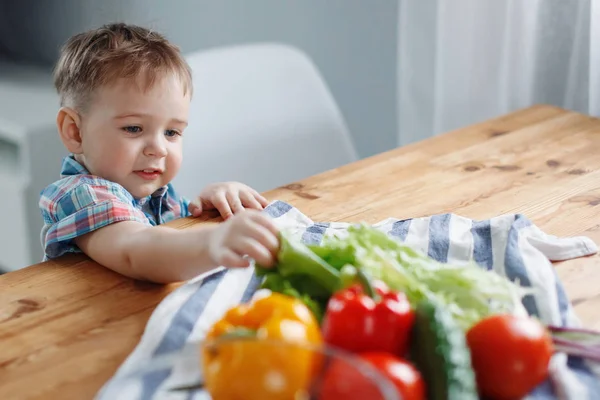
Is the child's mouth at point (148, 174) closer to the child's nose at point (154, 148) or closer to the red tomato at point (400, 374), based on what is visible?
the child's nose at point (154, 148)

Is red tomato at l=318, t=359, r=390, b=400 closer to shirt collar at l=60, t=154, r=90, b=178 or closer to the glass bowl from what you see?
the glass bowl

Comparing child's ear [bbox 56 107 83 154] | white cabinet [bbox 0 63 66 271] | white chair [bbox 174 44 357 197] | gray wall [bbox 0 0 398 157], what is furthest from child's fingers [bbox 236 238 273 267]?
white cabinet [bbox 0 63 66 271]

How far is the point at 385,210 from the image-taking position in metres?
1.30

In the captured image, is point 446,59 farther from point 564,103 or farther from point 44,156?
point 44,156

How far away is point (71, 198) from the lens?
1178mm

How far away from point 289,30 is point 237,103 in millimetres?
1054

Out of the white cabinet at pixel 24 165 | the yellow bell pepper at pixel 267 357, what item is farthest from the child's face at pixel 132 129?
the white cabinet at pixel 24 165

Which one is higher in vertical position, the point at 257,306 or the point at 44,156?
the point at 257,306

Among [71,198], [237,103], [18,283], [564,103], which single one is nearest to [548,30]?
[564,103]

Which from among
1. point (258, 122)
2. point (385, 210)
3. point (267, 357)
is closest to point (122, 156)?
point (385, 210)

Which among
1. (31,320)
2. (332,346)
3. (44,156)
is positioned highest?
(332,346)

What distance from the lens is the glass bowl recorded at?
59 cm

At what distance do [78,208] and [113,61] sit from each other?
22 centimetres

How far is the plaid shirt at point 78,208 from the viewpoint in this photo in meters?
1.14
